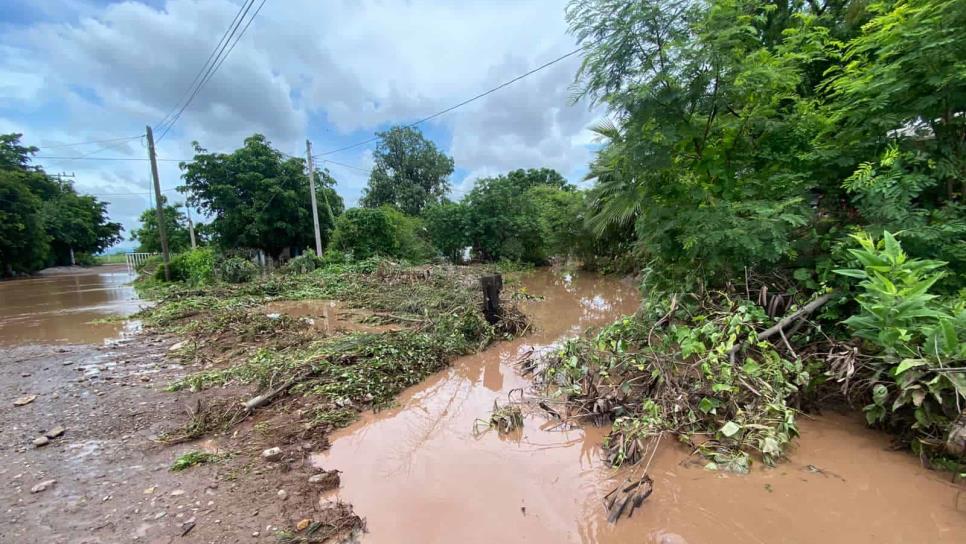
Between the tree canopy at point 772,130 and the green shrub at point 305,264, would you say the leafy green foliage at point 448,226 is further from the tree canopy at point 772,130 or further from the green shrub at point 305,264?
the tree canopy at point 772,130

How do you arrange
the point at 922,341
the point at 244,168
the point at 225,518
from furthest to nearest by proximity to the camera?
the point at 244,168, the point at 922,341, the point at 225,518

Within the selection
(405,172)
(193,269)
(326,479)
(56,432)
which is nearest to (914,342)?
(326,479)

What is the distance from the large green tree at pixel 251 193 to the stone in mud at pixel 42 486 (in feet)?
50.3

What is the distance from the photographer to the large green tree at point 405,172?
2322 cm

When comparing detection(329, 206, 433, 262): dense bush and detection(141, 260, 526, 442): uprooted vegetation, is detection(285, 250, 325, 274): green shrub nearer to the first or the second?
detection(329, 206, 433, 262): dense bush

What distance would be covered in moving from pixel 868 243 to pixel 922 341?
73cm

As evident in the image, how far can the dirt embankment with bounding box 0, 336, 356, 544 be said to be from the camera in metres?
2.20

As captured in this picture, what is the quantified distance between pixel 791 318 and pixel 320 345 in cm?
544

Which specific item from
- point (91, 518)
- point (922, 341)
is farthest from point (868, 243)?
point (91, 518)

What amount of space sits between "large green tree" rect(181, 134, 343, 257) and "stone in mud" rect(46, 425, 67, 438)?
1433 cm

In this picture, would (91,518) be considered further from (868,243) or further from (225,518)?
(868,243)

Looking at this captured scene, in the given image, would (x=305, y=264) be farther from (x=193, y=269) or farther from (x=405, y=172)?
(x=405, y=172)

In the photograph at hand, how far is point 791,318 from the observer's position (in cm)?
333

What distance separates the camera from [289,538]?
209 centimetres
